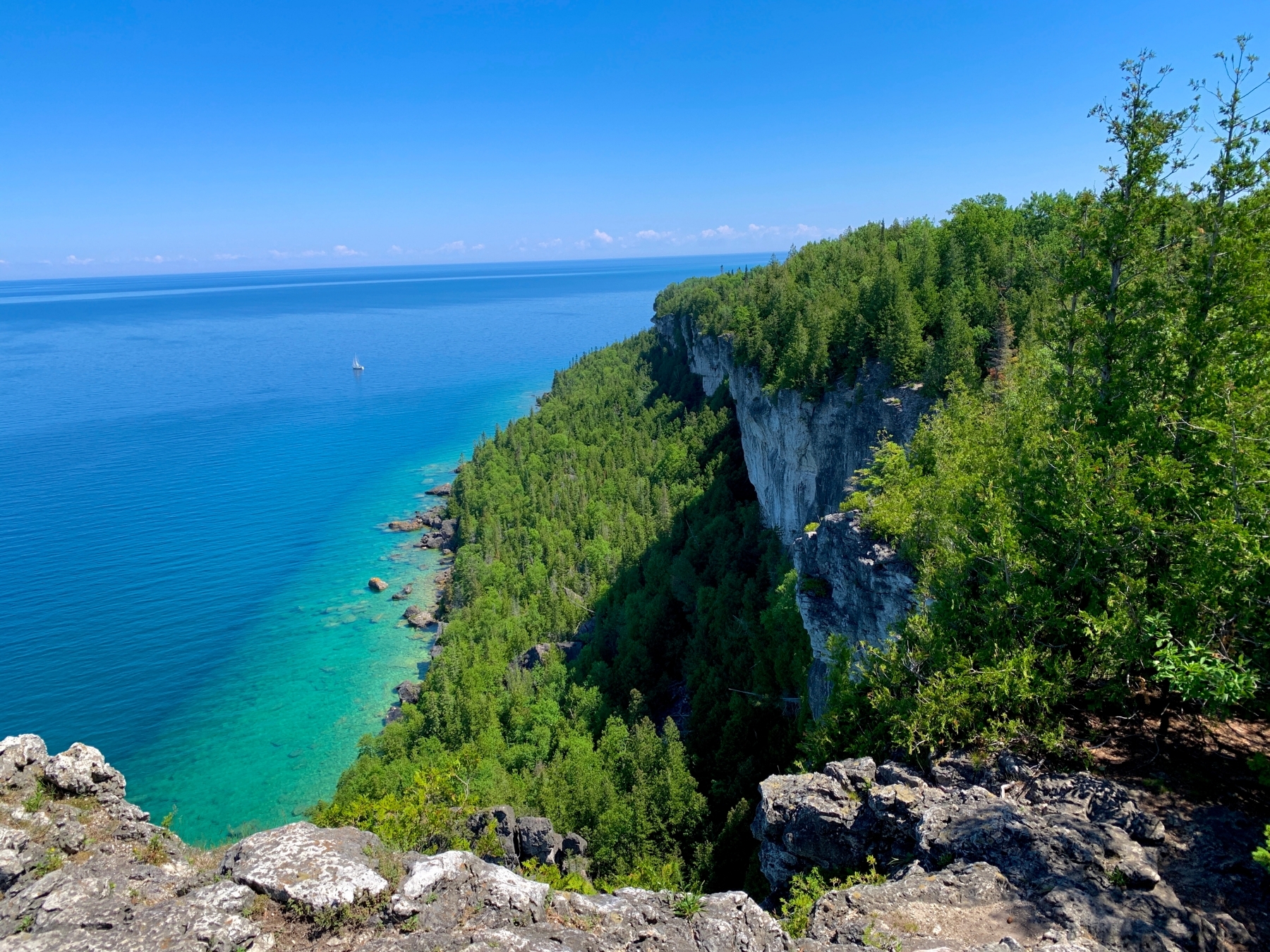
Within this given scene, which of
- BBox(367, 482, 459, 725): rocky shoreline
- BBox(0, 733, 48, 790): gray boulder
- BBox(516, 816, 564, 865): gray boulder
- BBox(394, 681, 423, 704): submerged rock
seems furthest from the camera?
BBox(367, 482, 459, 725): rocky shoreline

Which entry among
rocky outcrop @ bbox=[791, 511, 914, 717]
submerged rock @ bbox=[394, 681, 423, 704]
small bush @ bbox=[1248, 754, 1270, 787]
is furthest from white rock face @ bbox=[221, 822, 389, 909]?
submerged rock @ bbox=[394, 681, 423, 704]

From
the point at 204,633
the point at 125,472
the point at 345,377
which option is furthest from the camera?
the point at 345,377

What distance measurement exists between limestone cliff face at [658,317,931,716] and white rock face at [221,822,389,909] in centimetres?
1553

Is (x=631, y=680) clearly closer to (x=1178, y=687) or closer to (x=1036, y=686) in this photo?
(x=1036, y=686)

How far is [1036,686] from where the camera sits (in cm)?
1190

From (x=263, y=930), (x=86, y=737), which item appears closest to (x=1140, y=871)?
(x=263, y=930)

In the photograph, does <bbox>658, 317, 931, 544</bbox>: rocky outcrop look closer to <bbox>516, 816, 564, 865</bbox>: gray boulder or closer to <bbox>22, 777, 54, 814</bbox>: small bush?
<bbox>516, 816, 564, 865</bbox>: gray boulder

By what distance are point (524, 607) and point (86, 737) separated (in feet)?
95.7

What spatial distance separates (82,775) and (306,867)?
4415 mm

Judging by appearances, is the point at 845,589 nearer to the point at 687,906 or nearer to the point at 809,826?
the point at 809,826

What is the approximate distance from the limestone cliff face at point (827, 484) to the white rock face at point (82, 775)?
18.4 metres

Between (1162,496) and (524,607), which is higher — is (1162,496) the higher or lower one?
the higher one

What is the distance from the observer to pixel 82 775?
1036cm

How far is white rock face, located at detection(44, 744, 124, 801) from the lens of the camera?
406 inches
